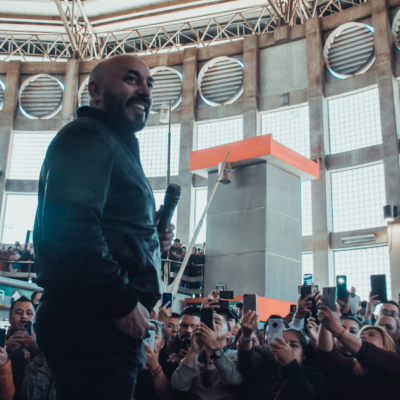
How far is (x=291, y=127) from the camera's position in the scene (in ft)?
80.1

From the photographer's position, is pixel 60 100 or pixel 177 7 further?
pixel 60 100

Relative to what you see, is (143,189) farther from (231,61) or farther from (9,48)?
(9,48)

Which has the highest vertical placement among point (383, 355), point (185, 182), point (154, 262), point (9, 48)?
point (9, 48)

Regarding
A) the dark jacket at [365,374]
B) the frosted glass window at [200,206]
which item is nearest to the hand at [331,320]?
the dark jacket at [365,374]

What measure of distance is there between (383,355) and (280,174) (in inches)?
493

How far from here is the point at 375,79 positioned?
22219 mm

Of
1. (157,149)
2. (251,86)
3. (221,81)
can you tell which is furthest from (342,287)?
(221,81)

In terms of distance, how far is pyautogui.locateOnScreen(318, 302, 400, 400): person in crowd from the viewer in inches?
148

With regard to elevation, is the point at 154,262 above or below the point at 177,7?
below

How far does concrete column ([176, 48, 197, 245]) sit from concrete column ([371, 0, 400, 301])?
31.6 feet

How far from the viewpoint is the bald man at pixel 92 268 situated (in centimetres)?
171

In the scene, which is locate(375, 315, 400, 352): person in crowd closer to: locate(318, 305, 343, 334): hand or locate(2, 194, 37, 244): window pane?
locate(318, 305, 343, 334): hand

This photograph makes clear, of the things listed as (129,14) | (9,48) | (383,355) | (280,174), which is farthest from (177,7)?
(383,355)

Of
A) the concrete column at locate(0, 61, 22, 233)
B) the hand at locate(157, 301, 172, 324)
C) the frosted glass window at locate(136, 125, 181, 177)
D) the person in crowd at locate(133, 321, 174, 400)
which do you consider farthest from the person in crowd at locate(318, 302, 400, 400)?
the concrete column at locate(0, 61, 22, 233)
